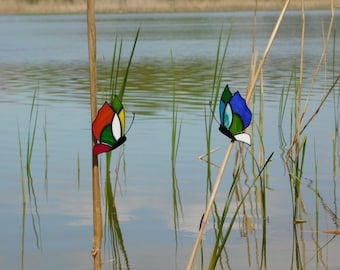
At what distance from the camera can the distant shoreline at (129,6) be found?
31656 mm

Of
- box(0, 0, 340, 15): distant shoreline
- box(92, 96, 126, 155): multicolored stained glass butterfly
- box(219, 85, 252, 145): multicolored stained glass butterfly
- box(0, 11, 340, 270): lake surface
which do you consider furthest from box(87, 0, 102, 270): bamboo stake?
box(0, 0, 340, 15): distant shoreline

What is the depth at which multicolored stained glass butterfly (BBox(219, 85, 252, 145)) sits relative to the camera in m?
1.34

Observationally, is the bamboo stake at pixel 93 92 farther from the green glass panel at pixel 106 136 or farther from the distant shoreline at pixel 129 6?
the distant shoreline at pixel 129 6

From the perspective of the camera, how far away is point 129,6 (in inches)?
1326

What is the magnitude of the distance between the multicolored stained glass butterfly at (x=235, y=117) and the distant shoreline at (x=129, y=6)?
2926 cm

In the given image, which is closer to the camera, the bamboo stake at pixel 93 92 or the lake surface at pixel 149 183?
the bamboo stake at pixel 93 92

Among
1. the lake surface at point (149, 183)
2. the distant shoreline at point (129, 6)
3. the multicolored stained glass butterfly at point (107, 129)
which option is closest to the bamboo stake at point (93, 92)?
the multicolored stained glass butterfly at point (107, 129)

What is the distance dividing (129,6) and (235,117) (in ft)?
107

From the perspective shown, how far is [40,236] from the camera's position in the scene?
9.21 ft

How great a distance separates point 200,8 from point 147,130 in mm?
28964

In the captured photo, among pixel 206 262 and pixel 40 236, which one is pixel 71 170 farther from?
pixel 206 262

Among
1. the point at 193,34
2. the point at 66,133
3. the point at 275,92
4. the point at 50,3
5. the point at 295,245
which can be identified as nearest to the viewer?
the point at 295,245

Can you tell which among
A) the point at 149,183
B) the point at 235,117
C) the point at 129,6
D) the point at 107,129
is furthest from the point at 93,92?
the point at 129,6

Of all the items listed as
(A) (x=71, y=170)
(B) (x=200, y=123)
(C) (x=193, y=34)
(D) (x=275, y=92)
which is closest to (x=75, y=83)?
(D) (x=275, y=92)
